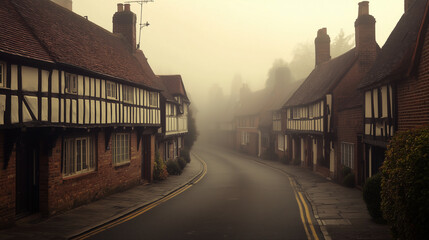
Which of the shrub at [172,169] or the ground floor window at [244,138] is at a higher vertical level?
the ground floor window at [244,138]

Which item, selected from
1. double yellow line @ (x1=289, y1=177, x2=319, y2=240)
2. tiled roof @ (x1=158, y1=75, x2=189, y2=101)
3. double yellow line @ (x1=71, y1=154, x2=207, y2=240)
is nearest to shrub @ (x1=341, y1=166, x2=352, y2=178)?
double yellow line @ (x1=289, y1=177, x2=319, y2=240)

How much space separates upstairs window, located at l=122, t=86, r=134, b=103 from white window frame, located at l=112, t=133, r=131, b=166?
73.7 inches

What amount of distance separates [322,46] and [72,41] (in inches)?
971

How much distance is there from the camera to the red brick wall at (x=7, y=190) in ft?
35.1

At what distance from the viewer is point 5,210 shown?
10.8 meters

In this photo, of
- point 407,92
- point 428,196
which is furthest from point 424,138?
point 407,92

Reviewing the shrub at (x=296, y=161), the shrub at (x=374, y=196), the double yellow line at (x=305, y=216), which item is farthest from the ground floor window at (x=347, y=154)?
the shrub at (x=296, y=161)

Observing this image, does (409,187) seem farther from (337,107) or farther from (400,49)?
(337,107)

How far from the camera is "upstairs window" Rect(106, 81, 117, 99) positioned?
54.3ft

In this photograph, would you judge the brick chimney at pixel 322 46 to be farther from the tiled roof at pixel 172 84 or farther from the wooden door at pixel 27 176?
the wooden door at pixel 27 176

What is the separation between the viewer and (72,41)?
15969 millimetres

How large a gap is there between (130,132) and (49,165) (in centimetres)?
716

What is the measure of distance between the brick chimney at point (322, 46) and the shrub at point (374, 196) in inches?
920

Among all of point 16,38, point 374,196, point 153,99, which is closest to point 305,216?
point 374,196
